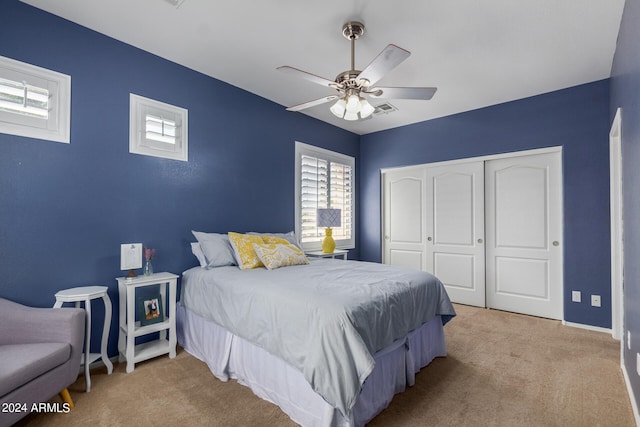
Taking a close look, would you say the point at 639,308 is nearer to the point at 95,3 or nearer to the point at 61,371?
the point at 61,371

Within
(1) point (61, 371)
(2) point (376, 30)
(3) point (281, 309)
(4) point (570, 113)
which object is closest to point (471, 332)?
(3) point (281, 309)

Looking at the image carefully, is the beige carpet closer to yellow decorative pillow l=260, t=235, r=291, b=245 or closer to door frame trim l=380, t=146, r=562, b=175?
yellow decorative pillow l=260, t=235, r=291, b=245

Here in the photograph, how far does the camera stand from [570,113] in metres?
3.62

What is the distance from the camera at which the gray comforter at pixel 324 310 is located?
5.37ft

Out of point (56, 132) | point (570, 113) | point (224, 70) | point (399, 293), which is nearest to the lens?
point (399, 293)

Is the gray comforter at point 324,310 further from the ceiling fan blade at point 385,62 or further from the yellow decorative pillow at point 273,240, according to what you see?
the ceiling fan blade at point 385,62

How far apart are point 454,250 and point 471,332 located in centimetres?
Answer: 143

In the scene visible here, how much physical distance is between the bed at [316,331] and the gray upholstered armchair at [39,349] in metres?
0.90

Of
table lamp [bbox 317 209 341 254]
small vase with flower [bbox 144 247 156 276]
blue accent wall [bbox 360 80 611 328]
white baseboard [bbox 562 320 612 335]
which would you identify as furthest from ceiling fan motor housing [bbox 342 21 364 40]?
white baseboard [bbox 562 320 612 335]

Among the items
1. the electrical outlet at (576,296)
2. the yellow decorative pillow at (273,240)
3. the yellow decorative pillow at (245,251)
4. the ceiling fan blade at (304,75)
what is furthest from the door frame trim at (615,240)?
the yellow decorative pillow at (245,251)

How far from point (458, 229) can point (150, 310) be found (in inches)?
157

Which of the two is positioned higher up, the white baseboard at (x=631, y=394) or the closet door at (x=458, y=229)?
the closet door at (x=458, y=229)

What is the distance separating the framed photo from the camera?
104 inches

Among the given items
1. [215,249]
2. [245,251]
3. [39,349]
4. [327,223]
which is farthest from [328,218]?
[39,349]
